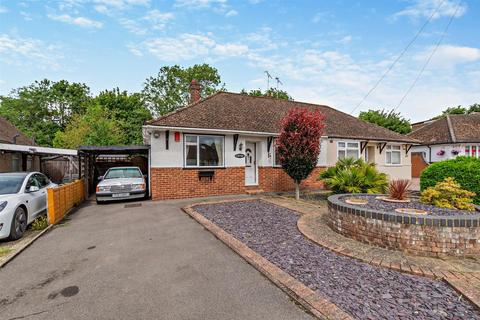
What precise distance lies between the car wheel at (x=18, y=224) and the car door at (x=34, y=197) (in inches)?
11.9

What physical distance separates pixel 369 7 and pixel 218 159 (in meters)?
8.69

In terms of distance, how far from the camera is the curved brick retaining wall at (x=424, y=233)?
12.4 ft

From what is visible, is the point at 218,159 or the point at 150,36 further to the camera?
the point at 218,159

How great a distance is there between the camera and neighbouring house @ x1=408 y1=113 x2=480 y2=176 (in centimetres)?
1978

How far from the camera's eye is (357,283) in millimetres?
2998

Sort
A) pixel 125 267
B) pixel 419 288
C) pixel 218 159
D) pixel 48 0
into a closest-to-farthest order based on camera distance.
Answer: pixel 419 288 < pixel 125 267 < pixel 48 0 < pixel 218 159

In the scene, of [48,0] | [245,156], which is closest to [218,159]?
[245,156]

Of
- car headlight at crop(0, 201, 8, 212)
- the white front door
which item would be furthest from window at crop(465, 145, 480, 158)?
car headlight at crop(0, 201, 8, 212)

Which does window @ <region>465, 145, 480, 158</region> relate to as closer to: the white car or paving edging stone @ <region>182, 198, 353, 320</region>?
paving edging stone @ <region>182, 198, 353, 320</region>

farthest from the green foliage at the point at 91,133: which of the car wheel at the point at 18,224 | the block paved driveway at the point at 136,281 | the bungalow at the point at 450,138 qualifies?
the bungalow at the point at 450,138

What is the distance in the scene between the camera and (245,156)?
11062 millimetres

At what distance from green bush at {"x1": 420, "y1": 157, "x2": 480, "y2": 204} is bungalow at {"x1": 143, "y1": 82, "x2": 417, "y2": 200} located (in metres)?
4.93

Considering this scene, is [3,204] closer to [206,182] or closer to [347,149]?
[206,182]

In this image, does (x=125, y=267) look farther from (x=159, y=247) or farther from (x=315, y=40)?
(x=315, y=40)
